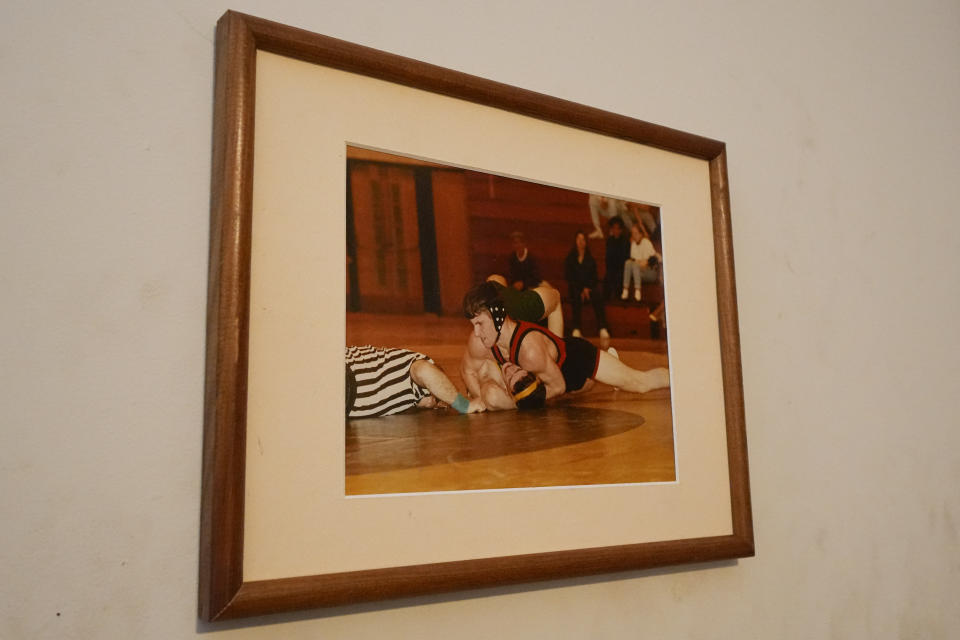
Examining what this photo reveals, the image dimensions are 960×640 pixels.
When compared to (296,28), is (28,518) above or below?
below

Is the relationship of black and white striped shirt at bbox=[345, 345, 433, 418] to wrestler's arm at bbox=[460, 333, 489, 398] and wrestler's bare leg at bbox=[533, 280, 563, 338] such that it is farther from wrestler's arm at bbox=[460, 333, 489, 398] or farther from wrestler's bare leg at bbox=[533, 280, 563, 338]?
wrestler's bare leg at bbox=[533, 280, 563, 338]

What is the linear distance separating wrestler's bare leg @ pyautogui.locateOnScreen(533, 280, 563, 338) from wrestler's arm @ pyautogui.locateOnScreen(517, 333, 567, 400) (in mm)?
Result: 23

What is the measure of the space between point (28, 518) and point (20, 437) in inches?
2.5

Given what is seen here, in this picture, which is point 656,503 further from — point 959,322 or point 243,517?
point 959,322

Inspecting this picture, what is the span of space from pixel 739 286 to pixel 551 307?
1.17 feet

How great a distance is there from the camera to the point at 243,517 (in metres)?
0.68

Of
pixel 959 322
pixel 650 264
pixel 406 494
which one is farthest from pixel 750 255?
pixel 406 494

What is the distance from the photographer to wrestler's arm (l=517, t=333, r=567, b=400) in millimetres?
874

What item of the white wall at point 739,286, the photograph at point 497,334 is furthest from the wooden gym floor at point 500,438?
the white wall at point 739,286

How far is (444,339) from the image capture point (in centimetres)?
82

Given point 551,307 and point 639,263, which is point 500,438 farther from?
point 639,263

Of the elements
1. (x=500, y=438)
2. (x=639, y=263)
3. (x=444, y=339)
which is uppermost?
(x=639, y=263)

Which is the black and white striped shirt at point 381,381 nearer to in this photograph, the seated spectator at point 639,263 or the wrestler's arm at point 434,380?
the wrestler's arm at point 434,380

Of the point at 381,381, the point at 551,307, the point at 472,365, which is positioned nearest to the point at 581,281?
the point at 551,307
